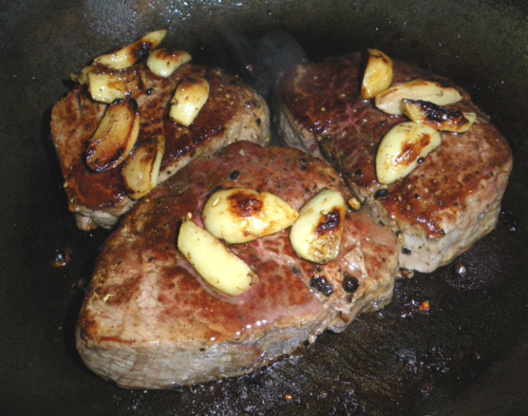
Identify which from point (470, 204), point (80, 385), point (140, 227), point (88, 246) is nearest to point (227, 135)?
point (140, 227)

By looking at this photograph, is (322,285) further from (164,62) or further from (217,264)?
(164,62)

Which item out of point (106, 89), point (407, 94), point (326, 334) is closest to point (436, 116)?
point (407, 94)

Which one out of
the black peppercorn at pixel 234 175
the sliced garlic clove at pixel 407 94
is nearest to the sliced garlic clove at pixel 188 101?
the black peppercorn at pixel 234 175

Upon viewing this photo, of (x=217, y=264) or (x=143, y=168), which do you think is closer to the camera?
(x=217, y=264)

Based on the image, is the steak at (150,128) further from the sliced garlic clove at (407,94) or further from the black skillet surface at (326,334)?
the sliced garlic clove at (407,94)

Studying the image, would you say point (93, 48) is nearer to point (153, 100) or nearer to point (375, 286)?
point (153, 100)

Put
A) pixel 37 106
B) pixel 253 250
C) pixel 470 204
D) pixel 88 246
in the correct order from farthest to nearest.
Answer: pixel 37 106 < pixel 88 246 < pixel 470 204 < pixel 253 250
